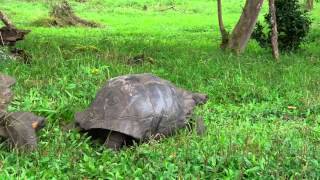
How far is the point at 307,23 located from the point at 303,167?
810cm

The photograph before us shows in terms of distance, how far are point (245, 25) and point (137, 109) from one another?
20.7ft

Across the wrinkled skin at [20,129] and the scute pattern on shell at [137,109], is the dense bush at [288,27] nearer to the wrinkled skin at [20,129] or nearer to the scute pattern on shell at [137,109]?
the scute pattern on shell at [137,109]

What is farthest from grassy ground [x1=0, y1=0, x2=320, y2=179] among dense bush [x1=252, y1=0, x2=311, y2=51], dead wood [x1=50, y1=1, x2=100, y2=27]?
dead wood [x1=50, y1=1, x2=100, y2=27]

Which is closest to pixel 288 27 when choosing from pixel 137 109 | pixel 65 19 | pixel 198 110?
pixel 198 110

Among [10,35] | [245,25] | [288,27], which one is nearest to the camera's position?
[10,35]

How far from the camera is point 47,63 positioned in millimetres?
7988

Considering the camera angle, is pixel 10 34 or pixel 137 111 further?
pixel 10 34

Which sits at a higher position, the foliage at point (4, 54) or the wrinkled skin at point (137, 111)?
the foliage at point (4, 54)

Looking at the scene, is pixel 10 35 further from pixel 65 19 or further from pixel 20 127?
pixel 65 19

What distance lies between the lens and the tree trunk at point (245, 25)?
1088 centimetres

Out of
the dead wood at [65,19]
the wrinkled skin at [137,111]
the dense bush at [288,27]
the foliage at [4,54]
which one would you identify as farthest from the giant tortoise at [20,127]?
the dead wood at [65,19]

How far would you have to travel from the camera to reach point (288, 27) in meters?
11.8

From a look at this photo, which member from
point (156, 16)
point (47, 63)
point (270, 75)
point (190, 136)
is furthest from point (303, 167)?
point (156, 16)

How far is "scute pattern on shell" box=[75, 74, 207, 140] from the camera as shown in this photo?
5027mm
